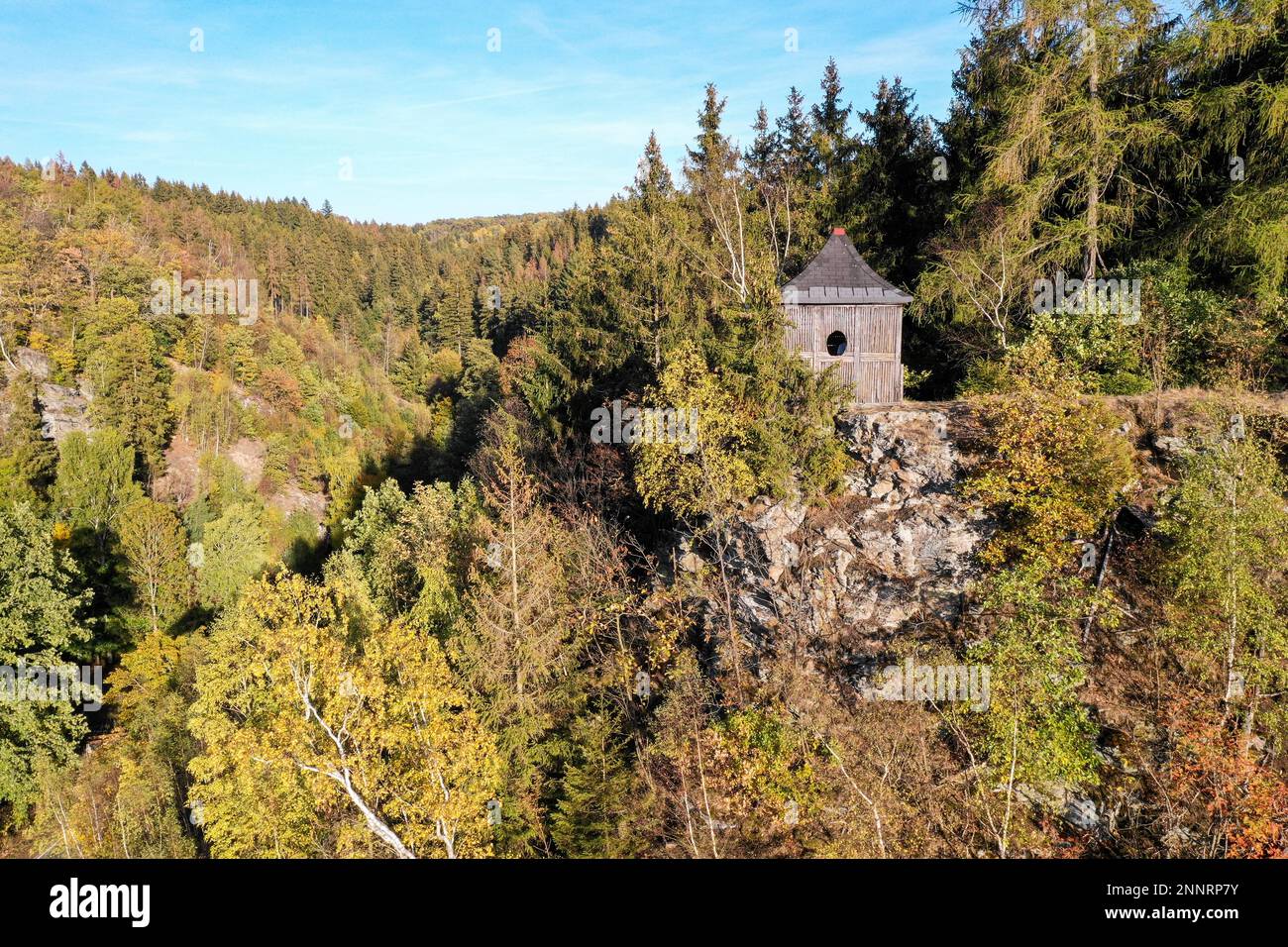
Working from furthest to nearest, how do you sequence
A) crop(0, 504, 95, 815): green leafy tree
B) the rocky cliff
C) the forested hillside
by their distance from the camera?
crop(0, 504, 95, 815): green leafy tree, the rocky cliff, the forested hillside

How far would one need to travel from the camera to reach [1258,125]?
17938 mm

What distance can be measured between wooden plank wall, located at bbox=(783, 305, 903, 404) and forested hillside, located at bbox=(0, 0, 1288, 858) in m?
1.58

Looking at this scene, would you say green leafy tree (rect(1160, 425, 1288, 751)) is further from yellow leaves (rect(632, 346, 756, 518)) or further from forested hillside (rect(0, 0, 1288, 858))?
yellow leaves (rect(632, 346, 756, 518))

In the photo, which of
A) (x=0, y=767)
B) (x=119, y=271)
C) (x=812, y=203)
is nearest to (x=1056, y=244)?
(x=812, y=203)

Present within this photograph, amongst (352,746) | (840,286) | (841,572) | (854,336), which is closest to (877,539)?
(841,572)

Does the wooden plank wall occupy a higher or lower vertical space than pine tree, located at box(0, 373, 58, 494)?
higher

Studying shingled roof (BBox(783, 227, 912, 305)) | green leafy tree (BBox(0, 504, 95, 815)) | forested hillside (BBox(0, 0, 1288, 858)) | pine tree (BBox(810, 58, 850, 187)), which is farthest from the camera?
pine tree (BBox(810, 58, 850, 187))

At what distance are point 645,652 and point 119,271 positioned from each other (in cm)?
6130

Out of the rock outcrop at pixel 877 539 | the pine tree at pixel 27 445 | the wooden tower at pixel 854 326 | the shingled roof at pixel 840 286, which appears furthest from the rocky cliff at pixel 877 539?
the pine tree at pixel 27 445

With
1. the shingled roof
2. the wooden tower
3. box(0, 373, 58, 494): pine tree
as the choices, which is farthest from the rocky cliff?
box(0, 373, 58, 494): pine tree

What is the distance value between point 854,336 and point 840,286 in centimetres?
145

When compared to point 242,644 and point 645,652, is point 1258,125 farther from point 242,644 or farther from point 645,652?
point 242,644

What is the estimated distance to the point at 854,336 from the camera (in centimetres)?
1909

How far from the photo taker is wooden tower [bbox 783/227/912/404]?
19.0 meters
